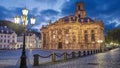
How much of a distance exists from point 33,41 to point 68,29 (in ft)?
141

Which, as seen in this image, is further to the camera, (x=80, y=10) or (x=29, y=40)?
(x=80, y=10)

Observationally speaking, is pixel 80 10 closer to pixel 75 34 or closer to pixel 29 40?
pixel 75 34

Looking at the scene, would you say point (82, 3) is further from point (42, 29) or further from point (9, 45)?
point (9, 45)

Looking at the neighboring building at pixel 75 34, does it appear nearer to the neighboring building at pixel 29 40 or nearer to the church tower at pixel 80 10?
the church tower at pixel 80 10

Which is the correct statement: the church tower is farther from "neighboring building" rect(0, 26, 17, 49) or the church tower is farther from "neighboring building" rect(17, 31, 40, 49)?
"neighboring building" rect(0, 26, 17, 49)

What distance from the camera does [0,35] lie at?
9750 centimetres

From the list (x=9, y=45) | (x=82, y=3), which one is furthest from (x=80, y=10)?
(x=9, y=45)

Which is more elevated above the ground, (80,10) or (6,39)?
(80,10)

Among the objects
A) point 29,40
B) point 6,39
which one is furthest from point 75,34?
point 6,39

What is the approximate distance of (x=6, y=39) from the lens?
10112cm

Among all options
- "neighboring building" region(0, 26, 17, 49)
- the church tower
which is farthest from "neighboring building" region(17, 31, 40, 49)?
the church tower

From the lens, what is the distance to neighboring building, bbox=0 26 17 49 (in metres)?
98.7

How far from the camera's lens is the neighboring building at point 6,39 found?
324 ft

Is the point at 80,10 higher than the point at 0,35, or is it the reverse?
the point at 80,10
